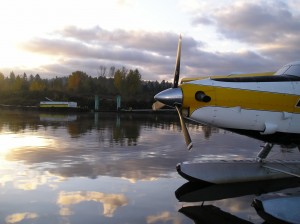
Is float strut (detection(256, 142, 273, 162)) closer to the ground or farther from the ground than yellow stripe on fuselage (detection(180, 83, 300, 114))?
closer to the ground

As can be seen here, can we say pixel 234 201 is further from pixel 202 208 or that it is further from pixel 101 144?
pixel 101 144

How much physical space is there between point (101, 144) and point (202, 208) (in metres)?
9.75

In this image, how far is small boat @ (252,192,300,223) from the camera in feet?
22.6

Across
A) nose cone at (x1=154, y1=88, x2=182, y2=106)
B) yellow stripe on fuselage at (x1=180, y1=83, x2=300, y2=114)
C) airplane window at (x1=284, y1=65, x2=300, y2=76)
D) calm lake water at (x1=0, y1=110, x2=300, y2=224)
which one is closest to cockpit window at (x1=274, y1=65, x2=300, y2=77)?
airplane window at (x1=284, y1=65, x2=300, y2=76)

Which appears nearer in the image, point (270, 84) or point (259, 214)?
point (259, 214)

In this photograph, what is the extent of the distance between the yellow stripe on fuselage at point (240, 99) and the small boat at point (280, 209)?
2.00 metres

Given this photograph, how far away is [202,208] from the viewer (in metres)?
7.70

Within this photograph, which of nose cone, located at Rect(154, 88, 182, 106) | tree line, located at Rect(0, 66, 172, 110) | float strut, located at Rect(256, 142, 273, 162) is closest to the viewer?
nose cone, located at Rect(154, 88, 182, 106)

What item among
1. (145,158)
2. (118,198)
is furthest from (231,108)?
(145,158)

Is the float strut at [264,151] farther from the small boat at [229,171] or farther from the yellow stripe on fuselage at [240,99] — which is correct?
the yellow stripe on fuselage at [240,99]

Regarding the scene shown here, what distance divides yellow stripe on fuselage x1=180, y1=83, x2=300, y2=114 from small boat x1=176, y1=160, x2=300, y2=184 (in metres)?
1.97

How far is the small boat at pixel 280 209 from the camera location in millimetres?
6898

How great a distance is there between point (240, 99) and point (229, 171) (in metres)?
2.49

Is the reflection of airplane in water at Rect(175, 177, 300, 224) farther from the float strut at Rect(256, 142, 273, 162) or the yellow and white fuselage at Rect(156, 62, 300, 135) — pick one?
the yellow and white fuselage at Rect(156, 62, 300, 135)
